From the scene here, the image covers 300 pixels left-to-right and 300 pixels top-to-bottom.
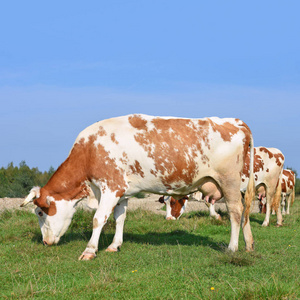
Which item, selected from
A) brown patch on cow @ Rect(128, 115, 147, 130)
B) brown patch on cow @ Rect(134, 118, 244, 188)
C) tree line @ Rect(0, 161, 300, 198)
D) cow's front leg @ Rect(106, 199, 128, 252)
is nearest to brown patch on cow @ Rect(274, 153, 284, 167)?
brown patch on cow @ Rect(134, 118, 244, 188)

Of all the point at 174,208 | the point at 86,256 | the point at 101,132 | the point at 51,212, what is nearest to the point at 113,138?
the point at 101,132

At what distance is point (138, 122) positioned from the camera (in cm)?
803

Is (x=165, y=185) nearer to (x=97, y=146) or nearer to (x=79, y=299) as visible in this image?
(x=97, y=146)

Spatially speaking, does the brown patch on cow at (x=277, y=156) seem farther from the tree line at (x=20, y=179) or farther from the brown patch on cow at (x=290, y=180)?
the tree line at (x=20, y=179)

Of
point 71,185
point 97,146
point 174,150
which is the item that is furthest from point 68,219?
point 174,150

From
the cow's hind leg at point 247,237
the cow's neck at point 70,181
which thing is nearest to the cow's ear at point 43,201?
the cow's neck at point 70,181

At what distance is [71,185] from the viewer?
8.12 meters

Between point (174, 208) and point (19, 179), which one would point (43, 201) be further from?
point (19, 179)

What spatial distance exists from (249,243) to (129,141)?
10.3 ft

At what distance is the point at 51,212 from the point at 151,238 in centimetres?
253

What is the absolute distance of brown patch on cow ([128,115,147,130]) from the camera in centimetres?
795

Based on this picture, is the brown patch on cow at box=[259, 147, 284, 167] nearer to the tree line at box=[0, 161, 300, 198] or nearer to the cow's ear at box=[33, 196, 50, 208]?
the cow's ear at box=[33, 196, 50, 208]

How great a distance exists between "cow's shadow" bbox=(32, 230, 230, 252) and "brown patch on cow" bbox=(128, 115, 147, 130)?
99.4 inches

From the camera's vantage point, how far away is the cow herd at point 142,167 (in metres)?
7.65
